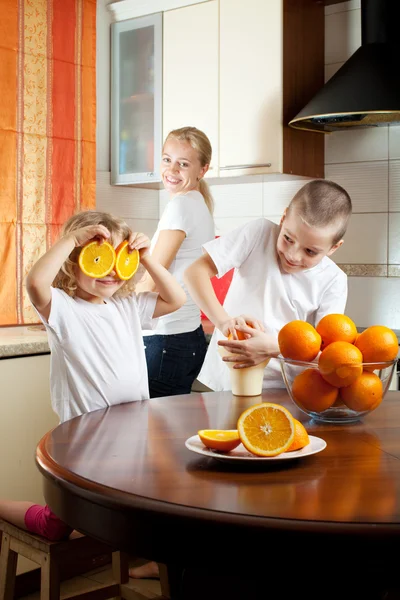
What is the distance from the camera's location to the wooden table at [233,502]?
0.96m

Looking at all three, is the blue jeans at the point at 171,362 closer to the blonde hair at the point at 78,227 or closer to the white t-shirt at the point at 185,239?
the white t-shirt at the point at 185,239

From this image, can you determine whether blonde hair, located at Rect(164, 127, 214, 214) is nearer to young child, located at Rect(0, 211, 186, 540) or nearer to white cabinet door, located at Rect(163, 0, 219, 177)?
white cabinet door, located at Rect(163, 0, 219, 177)

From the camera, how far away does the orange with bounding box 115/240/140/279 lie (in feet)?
6.01

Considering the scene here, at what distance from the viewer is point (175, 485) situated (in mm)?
1117

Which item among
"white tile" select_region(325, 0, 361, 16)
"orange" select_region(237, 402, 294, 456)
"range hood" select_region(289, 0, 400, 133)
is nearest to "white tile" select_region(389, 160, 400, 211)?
"range hood" select_region(289, 0, 400, 133)

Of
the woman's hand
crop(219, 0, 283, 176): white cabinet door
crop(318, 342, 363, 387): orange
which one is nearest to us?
crop(318, 342, 363, 387): orange

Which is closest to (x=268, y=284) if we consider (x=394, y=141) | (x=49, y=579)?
(x=49, y=579)

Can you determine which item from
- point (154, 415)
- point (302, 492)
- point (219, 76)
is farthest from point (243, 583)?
point (219, 76)

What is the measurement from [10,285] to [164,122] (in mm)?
1065

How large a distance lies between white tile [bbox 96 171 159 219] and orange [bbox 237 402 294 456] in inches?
107

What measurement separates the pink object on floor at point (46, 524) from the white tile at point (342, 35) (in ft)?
8.24

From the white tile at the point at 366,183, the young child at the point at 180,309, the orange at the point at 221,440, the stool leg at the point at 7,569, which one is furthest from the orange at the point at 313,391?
the white tile at the point at 366,183

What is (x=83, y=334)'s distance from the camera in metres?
1.92

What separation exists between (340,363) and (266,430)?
25cm
